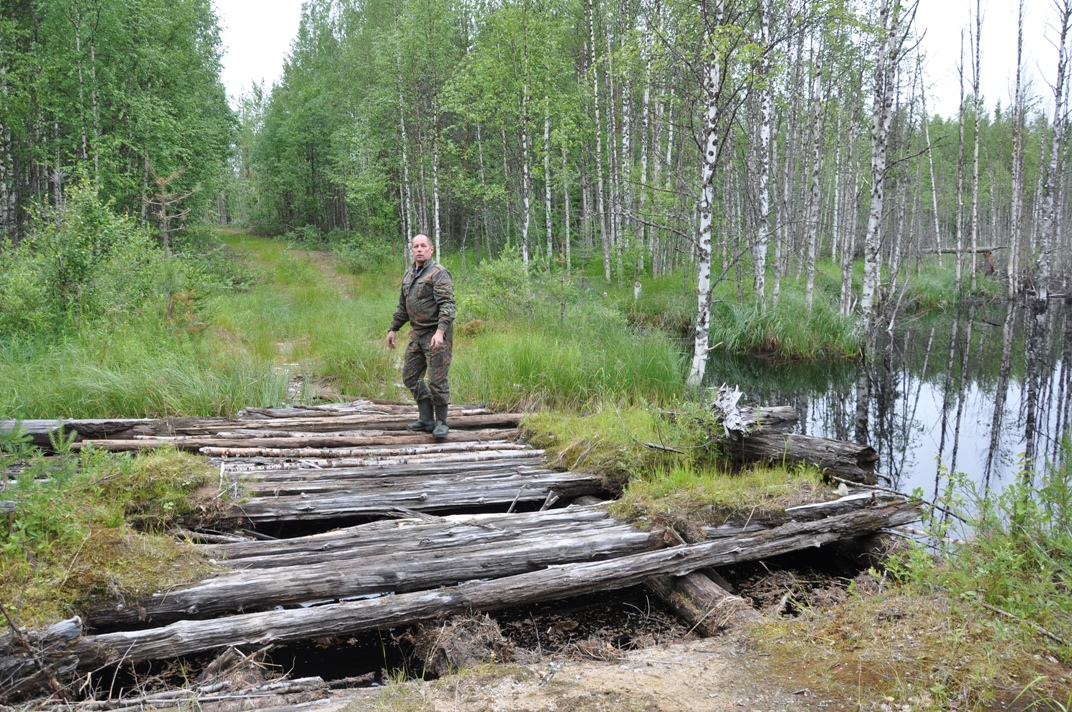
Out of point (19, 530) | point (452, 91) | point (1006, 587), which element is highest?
point (452, 91)

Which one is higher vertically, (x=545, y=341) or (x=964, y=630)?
(x=545, y=341)

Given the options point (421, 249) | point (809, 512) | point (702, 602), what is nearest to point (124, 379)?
point (421, 249)

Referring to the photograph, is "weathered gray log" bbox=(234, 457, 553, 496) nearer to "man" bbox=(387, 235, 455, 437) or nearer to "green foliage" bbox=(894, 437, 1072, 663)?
"man" bbox=(387, 235, 455, 437)

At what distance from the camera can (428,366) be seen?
22.5 ft

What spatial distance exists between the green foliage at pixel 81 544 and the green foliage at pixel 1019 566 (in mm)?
4298

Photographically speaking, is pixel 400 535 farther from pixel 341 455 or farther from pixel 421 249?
pixel 421 249

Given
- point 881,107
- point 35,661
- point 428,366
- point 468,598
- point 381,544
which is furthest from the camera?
point 881,107

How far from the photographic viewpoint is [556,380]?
27.8ft

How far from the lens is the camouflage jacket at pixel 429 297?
6582 millimetres

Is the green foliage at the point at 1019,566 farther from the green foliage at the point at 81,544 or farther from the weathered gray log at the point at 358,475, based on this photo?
the green foliage at the point at 81,544

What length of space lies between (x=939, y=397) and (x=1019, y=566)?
985 centimetres

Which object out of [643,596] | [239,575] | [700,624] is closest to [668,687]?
[700,624]

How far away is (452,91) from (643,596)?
18.2 metres

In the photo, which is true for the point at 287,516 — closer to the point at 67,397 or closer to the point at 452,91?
the point at 67,397
